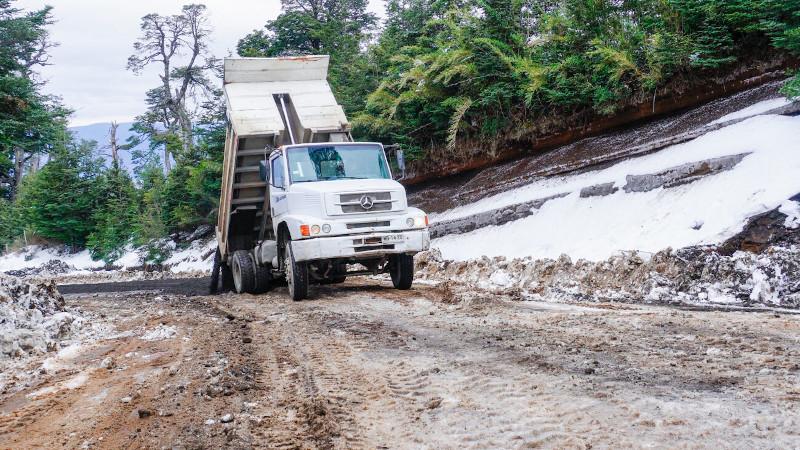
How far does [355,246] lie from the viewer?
992 centimetres

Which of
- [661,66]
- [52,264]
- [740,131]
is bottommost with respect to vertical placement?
[52,264]

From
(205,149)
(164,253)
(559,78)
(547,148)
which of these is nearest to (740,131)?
(559,78)

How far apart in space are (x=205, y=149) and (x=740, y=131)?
2271cm

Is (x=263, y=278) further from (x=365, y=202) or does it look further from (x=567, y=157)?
(x=567, y=157)

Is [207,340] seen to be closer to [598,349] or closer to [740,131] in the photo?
[598,349]

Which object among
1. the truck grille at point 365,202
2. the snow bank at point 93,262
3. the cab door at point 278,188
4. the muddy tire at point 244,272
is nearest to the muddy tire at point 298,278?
the cab door at point 278,188

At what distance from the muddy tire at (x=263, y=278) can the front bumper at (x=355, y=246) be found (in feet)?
8.63

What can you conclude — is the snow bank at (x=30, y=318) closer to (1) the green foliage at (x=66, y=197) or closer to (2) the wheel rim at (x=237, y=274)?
(2) the wheel rim at (x=237, y=274)

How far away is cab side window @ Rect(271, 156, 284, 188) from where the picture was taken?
1105cm

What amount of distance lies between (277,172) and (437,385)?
7.64m

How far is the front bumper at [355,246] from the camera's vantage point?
9852 millimetres

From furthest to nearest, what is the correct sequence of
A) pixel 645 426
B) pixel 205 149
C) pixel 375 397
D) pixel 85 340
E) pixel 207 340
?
pixel 205 149 → pixel 85 340 → pixel 207 340 → pixel 375 397 → pixel 645 426

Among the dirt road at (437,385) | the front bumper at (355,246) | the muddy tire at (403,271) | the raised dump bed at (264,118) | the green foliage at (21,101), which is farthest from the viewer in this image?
the green foliage at (21,101)

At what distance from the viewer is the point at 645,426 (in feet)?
10.6
